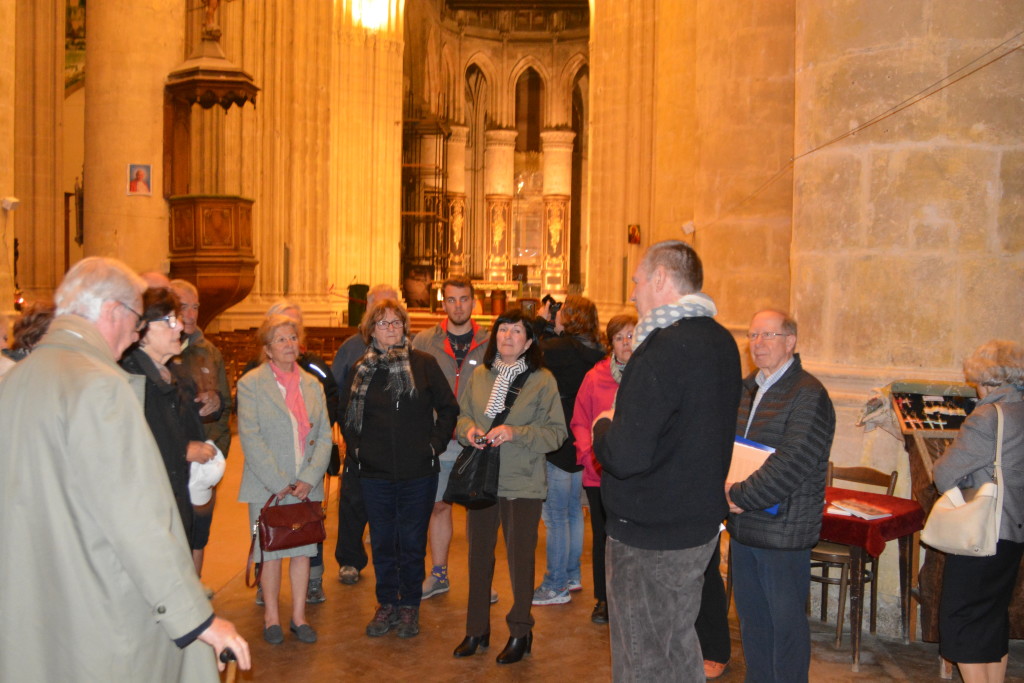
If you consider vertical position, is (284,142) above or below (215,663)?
above

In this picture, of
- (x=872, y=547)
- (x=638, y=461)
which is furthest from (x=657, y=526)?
(x=872, y=547)

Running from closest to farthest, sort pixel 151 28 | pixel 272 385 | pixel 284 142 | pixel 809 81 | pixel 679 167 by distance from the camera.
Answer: pixel 272 385 → pixel 809 81 → pixel 679 167 → pixel 151 28 → pixel 284 142

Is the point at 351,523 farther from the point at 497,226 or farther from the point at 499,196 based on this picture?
the point at 497,226

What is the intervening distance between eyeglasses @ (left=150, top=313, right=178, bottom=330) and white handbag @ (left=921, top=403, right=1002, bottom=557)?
3.10 metres

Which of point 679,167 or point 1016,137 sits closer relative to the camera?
point 1016,137

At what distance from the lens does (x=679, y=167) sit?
1063 cm

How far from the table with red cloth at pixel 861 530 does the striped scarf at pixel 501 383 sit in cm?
161

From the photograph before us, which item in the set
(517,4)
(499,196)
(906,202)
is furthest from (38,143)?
(517,4)

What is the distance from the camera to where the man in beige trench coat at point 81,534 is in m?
2.38

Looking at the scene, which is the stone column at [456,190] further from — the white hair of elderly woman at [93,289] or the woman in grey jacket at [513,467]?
the white hair of elderly woman at [93,289]

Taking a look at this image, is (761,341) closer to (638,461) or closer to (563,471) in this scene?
(638,461)

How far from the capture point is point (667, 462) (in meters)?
3.11

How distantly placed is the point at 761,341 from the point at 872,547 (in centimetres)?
118

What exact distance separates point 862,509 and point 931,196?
5.65 ft
